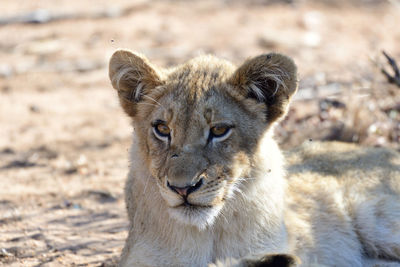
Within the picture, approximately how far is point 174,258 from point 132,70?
1293 mm

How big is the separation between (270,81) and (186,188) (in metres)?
0.98

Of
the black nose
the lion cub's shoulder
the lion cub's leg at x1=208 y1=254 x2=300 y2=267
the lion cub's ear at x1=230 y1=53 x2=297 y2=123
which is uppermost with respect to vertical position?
the lion cub's ear at x1=230 y1=53 x2=297 y2=123

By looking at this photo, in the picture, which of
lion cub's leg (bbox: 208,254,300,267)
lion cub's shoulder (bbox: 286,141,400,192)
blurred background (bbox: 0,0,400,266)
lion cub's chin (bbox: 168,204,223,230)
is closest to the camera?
lion cub's leg (bbox: 208,254,300,267)

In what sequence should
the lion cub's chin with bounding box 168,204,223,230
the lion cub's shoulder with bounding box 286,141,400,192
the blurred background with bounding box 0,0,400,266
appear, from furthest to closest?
1. the blurred background with bounding box 0,0,400,266
2. the lion cub's shoulder with bounding box 286,141,400,192
3. the lion cub's chin with bounding box 168,204,223,230

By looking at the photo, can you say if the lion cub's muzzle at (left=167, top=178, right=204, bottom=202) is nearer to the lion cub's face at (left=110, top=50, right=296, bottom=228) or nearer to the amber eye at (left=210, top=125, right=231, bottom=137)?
the lion cub's face at (left=110, top=50, right=296, bottom=228)

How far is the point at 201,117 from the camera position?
3693 millimetres

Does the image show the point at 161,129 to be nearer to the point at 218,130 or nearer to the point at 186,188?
the point at 218,130

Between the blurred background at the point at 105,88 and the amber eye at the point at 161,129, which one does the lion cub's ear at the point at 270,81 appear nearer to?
the amber eye at the point at 161,129

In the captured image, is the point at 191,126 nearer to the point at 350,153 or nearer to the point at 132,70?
the point at 132,70

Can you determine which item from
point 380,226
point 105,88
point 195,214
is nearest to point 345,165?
point 380,226

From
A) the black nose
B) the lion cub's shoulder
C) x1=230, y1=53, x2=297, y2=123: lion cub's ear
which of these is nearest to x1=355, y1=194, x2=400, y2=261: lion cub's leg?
the lion cub's shoulder

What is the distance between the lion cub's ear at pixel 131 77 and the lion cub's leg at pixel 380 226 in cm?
203

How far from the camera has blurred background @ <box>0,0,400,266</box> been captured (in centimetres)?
523

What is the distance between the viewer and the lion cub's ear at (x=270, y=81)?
3.81m
